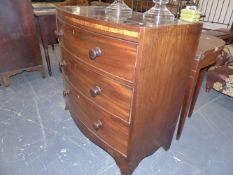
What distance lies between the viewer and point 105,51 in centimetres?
90

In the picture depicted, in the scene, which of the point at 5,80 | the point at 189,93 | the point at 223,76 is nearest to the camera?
the point at 189,93

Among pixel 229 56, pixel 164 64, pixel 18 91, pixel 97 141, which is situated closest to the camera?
pixel 164 64

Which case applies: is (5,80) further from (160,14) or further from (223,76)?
(223,76)

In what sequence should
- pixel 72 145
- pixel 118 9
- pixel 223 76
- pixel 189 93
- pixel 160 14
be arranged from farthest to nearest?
pixel 223 76 < pixel 72 145 < pixel 189 93 < pixel 118 9 < pixel 160 14

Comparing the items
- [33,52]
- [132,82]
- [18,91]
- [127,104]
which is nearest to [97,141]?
[127,104]

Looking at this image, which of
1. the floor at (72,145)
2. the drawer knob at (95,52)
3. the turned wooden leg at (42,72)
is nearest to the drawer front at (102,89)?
the drawer knob at (95,52)

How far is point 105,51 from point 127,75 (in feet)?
0.54

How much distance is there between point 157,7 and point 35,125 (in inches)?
53.5

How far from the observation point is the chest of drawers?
0.81 m

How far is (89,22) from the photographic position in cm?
90

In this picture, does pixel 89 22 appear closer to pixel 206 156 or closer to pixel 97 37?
pixel 97 37

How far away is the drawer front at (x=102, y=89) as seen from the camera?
93 centimetres

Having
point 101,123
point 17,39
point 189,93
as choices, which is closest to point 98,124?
point 101,123

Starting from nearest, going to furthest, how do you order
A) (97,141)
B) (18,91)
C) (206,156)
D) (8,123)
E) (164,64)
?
(164,64), (97,141), (206,156), (8,123), (18,91)
